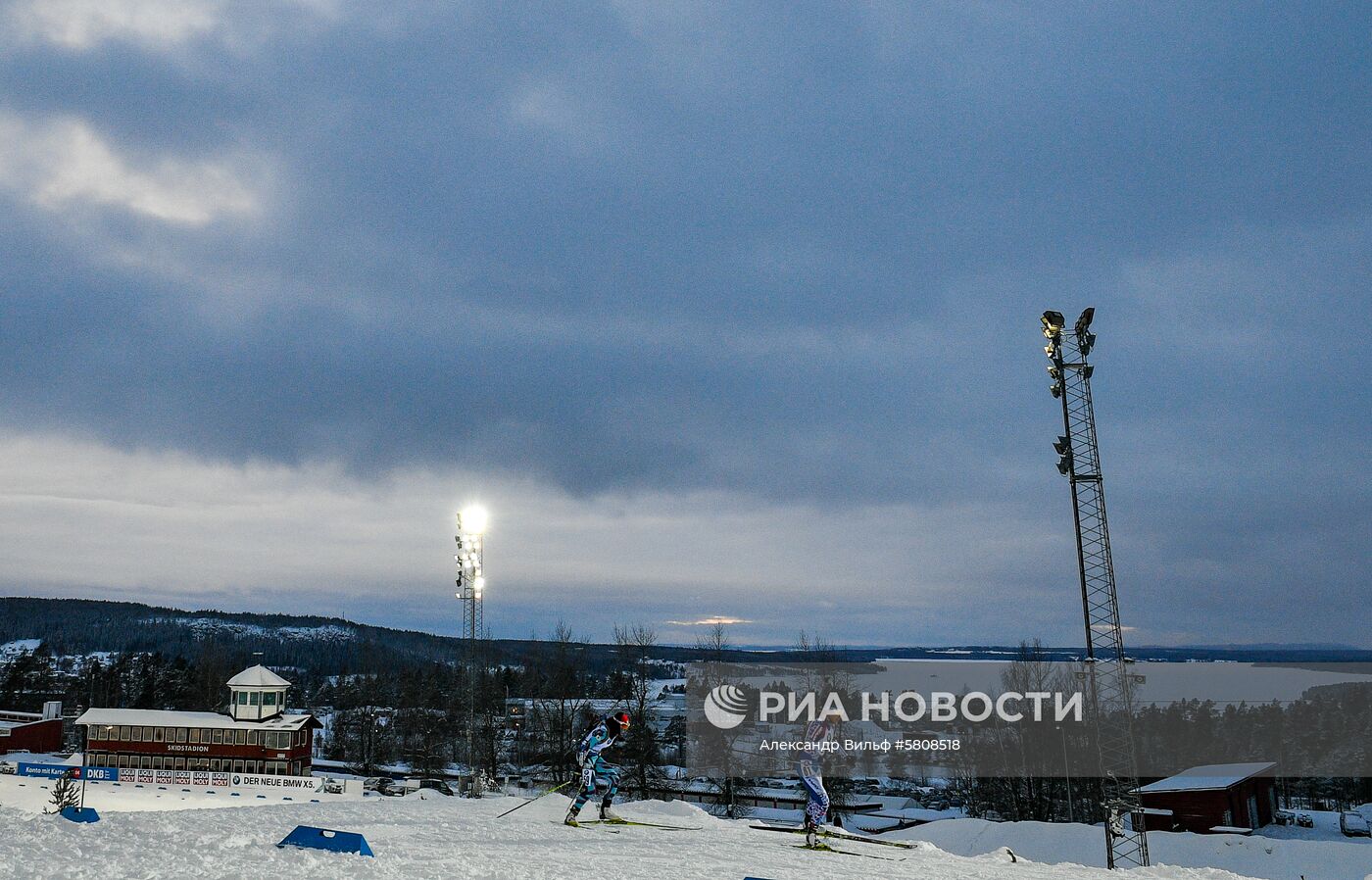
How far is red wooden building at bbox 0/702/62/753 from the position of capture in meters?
65.9

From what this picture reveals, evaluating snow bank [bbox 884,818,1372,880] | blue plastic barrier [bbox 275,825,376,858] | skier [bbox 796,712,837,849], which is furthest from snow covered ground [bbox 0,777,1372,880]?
snow bank [bbox 884,818,1372,880]

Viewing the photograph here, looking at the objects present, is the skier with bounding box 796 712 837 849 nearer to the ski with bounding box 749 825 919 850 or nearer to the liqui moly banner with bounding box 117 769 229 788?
the ski with bounding box 749 825 919 850

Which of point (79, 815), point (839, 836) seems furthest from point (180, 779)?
point (839, 836)

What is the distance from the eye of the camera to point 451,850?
13008mm

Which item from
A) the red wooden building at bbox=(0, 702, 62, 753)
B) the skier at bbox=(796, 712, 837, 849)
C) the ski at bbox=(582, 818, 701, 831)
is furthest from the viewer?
the red wooden building at bbox=(0, 702, 62, 753)

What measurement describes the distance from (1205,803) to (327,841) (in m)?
44.6

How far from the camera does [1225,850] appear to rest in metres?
32.9

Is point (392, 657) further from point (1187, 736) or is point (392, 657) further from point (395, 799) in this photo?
point (395, 799)

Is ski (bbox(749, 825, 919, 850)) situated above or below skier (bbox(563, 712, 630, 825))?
below

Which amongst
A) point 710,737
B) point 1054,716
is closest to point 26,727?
point 710,737

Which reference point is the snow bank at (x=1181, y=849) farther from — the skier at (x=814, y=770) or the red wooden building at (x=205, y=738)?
the red wooden building at (x=205, y=738)

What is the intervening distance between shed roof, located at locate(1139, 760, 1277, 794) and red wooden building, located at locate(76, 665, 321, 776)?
49.6m

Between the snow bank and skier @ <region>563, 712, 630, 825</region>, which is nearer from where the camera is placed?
skier @ <region>563, 712, 630, 825</region>

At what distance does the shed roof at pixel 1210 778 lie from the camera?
4309 centimetres
